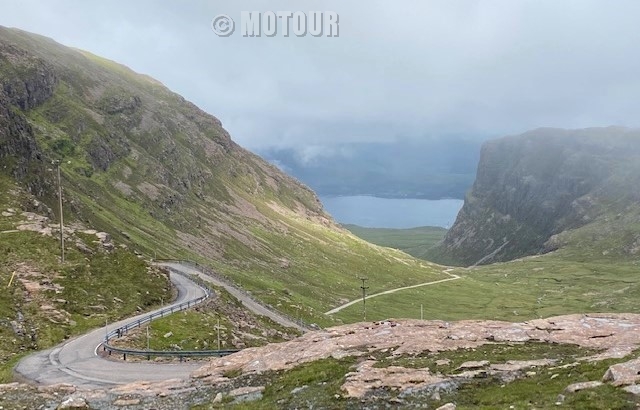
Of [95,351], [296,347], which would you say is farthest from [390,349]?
Result: [95,351]

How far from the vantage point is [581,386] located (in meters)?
20.7

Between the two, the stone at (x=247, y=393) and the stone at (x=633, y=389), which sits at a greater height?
the stone at (x=633, y=389)

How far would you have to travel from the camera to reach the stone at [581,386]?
2052 cm

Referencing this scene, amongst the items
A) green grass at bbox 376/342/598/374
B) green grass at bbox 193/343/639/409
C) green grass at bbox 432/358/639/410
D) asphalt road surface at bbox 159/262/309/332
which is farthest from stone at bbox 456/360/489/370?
asphalt road surface at bbox 159/262/309/332

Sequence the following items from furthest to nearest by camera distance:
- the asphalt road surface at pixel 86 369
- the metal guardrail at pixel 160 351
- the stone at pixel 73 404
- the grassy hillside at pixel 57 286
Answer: the grassy hillside at pixel 57 286
the metal guardrail at pixel 160 351
the asphalt road surface at pixel 86 369
the stone at pixel 73 404

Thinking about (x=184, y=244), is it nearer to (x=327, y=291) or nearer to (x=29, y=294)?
(x=327, y=291)

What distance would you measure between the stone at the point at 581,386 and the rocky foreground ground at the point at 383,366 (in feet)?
0.12

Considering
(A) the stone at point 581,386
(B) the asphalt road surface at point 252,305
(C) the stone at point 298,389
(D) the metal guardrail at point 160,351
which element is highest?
(A) the stone at point 581,386

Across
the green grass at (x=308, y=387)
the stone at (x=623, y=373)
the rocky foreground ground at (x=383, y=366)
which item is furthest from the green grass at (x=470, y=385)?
the stone at (x=623, y=373)

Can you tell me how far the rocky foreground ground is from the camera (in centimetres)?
2422

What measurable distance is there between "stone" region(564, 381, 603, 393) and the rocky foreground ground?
0.04 meters

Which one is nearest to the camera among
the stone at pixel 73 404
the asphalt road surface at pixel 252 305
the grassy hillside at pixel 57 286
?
the stone at pixel 73 404

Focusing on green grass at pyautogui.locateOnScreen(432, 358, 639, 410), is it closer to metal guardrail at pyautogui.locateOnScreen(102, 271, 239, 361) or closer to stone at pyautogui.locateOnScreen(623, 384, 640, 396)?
stone at pyautogui.locateOnScreen(623, 384, 640, 396)

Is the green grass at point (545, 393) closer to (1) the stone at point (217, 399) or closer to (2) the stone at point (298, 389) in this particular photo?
(2) the stone at point (298, 389)
